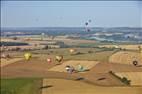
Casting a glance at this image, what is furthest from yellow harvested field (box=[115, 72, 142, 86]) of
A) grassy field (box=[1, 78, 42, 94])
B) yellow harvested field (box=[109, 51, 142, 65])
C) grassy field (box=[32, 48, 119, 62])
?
grassy field (box=[32, 48, 119, 62])

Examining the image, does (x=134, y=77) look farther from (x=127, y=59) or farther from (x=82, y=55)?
(x=82, y=55)

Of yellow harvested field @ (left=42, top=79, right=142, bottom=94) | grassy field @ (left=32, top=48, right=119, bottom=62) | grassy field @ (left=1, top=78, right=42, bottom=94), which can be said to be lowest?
grassy field @ (left=1, top=78, right=42, bottom=94)

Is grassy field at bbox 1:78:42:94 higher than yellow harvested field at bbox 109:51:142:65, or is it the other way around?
yellow harvested field at bbox 109:51:142:65

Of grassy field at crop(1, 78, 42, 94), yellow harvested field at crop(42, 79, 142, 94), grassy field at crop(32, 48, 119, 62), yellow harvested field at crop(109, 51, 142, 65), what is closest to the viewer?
yellow harvested field at crop(42, 79, 142, 94)

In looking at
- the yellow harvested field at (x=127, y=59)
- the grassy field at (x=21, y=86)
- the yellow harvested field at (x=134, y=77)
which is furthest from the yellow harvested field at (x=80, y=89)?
the yellow harvested field at (x=127, y=59)

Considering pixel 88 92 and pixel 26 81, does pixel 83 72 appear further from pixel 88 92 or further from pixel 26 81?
pixel 88 92

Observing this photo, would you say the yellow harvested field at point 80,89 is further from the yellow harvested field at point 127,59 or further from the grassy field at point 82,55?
the grassy field at point 82,55

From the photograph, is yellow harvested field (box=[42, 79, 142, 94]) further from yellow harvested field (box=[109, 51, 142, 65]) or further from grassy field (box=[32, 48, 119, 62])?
grassy field (box=[32, 48, 119, 62])

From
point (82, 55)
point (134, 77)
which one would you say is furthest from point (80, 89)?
point (82, 55)
